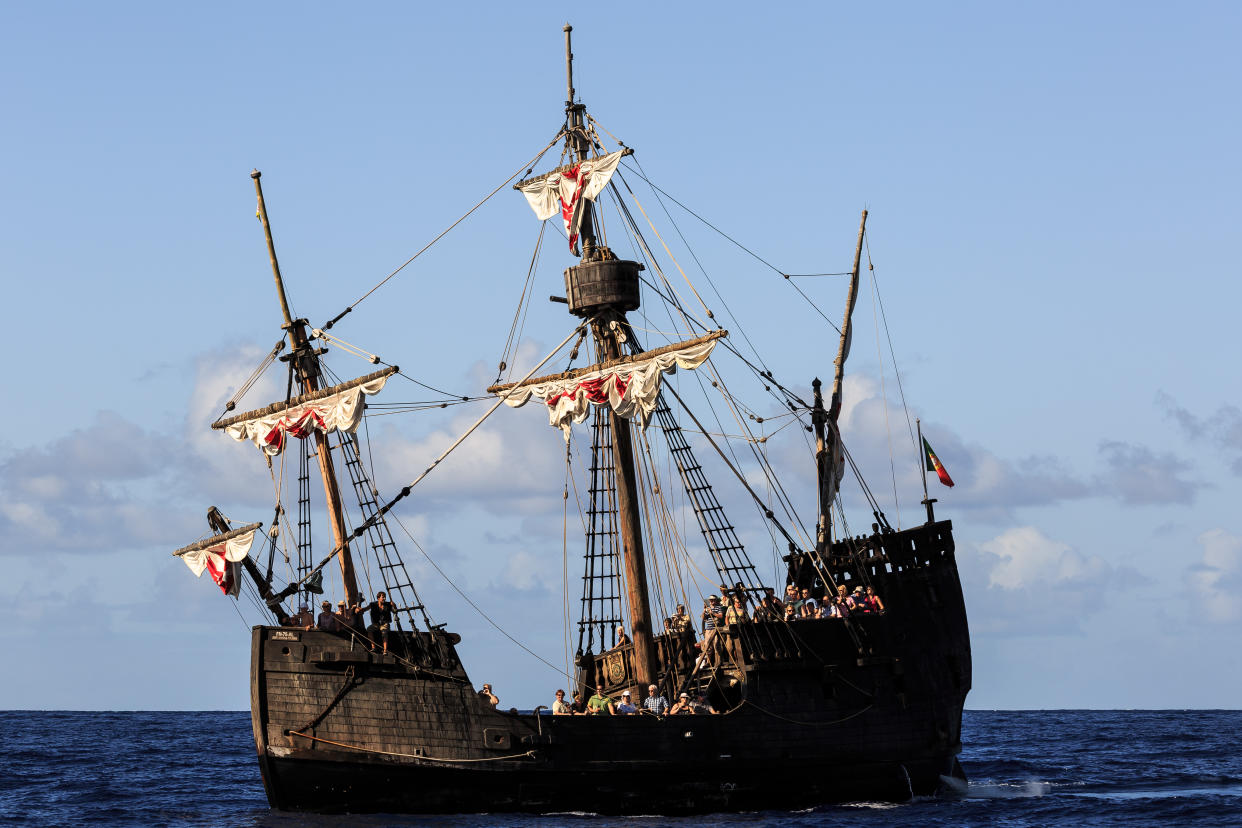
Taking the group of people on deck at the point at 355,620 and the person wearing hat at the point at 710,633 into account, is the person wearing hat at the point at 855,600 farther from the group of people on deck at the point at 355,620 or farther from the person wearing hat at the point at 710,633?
the group of people on deck at the point at 355,620

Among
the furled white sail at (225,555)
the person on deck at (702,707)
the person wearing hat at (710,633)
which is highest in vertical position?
the furled white sail at (225,555)

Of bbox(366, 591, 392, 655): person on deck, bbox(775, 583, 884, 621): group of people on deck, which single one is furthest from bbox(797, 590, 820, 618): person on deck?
bbox(366, 591, 392, 655): person on deck

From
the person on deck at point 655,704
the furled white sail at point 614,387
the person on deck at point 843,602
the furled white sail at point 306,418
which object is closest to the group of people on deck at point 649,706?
the person on deck at point 655,704

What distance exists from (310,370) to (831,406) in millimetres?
13803

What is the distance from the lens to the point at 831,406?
4409cm

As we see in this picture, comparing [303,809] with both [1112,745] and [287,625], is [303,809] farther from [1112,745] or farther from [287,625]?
[1112,745]

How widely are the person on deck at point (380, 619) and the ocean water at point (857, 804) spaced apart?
3675mm

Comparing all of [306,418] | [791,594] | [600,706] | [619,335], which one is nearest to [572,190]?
[619,335]

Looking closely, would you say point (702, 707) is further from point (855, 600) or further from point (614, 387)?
point (614, 387)

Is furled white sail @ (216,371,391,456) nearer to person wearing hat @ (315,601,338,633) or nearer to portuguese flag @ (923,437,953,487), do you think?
person wearing hat @ (315,601,338,633)

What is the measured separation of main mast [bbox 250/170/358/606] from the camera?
123 ft

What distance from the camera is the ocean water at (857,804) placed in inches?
1364

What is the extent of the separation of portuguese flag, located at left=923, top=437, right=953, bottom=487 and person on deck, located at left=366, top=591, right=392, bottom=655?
49.3 feet


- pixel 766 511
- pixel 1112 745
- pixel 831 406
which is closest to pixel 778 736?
pixel 766 511
